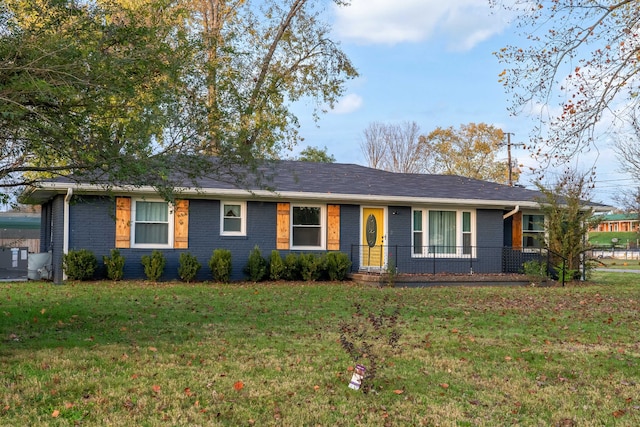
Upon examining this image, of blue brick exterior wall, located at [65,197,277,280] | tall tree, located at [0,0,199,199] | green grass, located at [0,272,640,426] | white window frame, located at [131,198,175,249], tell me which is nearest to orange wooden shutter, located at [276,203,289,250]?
blue brick exterior wall, located at [65,197,277,280]

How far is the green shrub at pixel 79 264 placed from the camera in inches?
594

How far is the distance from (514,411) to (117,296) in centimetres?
923

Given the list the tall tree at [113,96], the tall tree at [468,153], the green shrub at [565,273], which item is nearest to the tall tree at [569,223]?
the green shrub at [565,273]

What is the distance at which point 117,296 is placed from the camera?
12.2m

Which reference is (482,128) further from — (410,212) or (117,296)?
(117,296)

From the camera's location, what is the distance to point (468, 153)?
44.1 metres

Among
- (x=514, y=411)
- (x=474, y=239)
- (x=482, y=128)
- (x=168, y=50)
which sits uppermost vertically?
(x=482, y=128)

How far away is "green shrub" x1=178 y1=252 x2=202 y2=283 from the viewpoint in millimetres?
15778

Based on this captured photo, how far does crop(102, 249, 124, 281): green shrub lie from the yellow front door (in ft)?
22.6

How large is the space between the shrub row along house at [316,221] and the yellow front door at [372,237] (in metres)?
0.03

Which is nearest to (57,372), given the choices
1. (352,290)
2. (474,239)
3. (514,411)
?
(514,411)

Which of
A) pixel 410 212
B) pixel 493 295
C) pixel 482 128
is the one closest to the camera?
pixel 493 295

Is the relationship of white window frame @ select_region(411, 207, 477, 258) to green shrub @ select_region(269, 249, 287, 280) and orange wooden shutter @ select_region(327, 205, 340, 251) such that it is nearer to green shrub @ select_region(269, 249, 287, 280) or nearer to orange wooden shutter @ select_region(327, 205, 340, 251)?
orange wooden shutter @ select_region(327, 205, 340, 251)

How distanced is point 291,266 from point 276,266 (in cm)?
46
